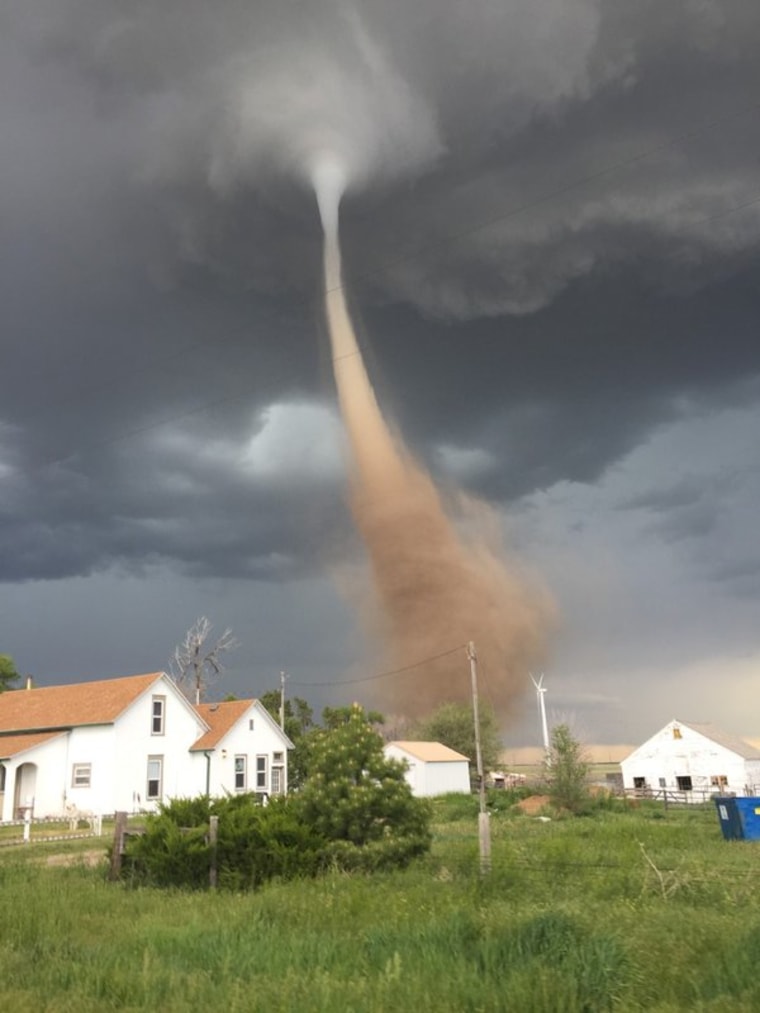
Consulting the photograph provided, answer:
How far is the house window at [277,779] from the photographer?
53.6 metres

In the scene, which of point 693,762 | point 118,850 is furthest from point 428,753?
point 118,850

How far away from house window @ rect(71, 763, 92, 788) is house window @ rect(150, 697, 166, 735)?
3.93m

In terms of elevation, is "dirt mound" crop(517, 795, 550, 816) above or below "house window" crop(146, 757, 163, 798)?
below

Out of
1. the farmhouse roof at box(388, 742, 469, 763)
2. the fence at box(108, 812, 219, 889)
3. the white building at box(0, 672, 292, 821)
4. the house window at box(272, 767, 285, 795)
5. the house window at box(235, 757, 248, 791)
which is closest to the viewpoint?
the fence at box(108, 812, 219, 889)

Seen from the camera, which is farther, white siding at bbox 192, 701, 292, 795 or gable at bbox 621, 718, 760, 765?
gable at bbox 621, 718, 760, 765

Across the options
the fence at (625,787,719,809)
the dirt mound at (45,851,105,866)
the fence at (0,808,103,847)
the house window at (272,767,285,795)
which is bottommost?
the fence at (625,787,719,809)

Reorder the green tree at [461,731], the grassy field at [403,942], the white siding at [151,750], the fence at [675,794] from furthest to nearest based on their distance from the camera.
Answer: the green tree at [461,731], the fence at [675,794], the white siding at [151,750], the grassy field at [403,942]

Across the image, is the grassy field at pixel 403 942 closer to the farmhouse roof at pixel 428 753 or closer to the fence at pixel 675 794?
the fence at pixel 675 794

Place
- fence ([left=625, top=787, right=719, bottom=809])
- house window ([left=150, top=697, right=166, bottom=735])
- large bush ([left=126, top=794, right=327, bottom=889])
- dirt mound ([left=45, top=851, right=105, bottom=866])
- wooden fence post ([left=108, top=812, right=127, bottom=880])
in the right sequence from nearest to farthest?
large bush ([left=126, top=794, right=327, bottom=889]), wooden fence post ([left=108, top=812, right=127, bottom=880]), dirt mound ([left=45, top=851, right=105, bottom=866]), house window ([left=150, top=697, right=166, bottom=735]), fence ([left=625, top=787, right=719, bottom=809])

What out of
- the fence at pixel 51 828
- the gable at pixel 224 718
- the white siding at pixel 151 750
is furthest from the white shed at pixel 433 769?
the fence at pixel 51 828

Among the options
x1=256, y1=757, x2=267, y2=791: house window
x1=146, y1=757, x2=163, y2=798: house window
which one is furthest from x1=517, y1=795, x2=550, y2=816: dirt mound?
x1=146, y1=757, x2=163, y2=798: house window

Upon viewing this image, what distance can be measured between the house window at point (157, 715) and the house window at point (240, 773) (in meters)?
5.62

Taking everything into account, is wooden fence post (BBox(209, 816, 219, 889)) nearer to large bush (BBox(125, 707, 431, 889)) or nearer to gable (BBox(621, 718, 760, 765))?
large bush (BBox(125, 707, 431, 889))

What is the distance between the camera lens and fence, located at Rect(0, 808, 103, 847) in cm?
3269
